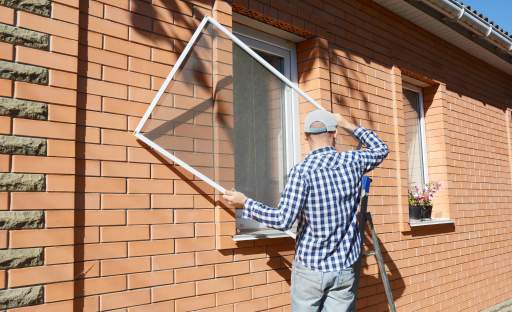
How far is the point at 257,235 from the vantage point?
141 inches

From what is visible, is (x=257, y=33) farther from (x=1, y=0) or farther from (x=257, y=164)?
(x=1, y=0)

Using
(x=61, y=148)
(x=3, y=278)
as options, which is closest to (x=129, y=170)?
(x=61, y=148)

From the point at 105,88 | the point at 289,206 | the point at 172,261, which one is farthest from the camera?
the point at 172,261

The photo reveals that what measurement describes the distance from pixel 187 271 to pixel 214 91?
1121 mm

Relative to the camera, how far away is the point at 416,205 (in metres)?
5.60

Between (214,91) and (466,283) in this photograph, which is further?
(466,283)

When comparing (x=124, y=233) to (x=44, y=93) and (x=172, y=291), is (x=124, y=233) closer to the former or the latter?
(x=172, y=291)

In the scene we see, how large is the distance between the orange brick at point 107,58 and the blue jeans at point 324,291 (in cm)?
151

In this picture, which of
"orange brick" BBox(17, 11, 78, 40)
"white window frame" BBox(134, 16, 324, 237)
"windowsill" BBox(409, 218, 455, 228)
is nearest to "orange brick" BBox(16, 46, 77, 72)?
"orange brick" BBox(17, 11, 78, 40)

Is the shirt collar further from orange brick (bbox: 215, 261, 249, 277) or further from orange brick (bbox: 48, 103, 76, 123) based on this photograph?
orange brick (bbox: 48, 103, 76, 123)

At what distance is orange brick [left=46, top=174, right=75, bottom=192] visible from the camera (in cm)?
252

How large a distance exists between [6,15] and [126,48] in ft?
2.26

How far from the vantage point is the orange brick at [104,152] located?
2.75 meters

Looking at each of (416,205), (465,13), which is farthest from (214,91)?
(465,13)
